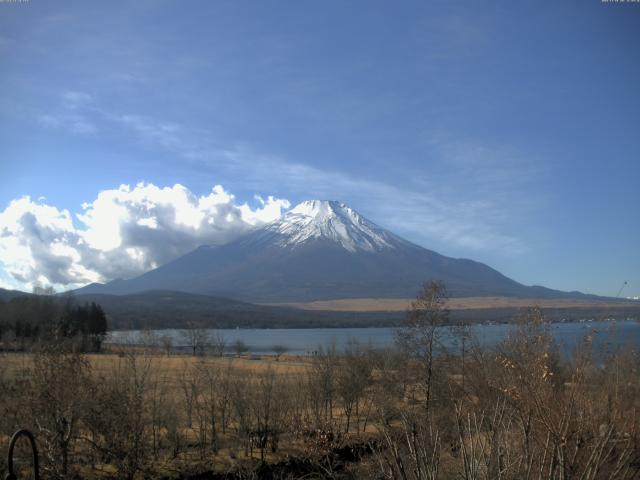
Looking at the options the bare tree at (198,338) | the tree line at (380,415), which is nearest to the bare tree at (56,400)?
the tree line at (380,415)

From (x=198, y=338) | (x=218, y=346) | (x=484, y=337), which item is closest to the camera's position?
(x=484, y=337)

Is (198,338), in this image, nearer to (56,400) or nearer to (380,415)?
(56,400)

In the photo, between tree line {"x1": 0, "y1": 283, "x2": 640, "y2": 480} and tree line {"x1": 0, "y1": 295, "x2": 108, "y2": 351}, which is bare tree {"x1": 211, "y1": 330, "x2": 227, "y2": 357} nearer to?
tree line {"x1": 0, "y1": 295, "x2": 108, "y2": 351}

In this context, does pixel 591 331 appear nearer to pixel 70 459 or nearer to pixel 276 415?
pixel 70 459

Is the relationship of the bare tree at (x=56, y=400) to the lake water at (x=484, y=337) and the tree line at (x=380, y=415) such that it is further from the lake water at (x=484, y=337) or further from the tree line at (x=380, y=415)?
the lake water at (x=484, y=337)

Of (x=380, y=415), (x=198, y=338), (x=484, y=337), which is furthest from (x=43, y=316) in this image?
(x=380, y=415)

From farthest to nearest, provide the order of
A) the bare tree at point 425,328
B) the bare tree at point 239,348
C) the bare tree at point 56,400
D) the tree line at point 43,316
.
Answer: the bare tree at point 239,348, the tree line at point 43,316, the bare tree at point 425,328, the bare tree at point 56,400

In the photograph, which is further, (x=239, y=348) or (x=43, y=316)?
(x=239, y=348)

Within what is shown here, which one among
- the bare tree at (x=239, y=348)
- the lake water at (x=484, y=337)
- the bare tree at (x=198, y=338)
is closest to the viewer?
the lake water at (x=484, y=337)

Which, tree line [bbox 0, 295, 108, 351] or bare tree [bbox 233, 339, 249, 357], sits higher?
tree line [bbox 0, 295, 108, 351]

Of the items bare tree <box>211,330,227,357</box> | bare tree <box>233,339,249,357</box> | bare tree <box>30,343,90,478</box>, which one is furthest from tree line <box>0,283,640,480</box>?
bare tree <box>233,339,249,357</box>

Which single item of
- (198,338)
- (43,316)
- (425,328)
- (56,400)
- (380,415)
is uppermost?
(425,328)

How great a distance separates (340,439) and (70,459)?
1233 cm

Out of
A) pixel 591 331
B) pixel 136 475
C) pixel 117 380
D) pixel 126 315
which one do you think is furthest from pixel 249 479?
pixel 126 315
